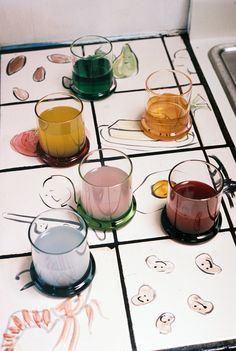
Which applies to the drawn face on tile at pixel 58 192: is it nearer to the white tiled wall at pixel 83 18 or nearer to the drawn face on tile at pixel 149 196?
the drawn face on tile at pixel 149 196

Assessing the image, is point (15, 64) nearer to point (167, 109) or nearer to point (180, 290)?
point (167, 109)

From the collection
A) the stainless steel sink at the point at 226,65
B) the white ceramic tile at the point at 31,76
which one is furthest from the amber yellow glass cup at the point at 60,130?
the stainless steel sink at the point at 226,65

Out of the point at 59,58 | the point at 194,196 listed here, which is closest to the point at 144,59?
the point at 59,58

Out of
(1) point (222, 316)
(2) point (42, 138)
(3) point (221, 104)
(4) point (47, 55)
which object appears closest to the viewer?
(1) point (222, 316)

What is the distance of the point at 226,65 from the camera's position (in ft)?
3.92

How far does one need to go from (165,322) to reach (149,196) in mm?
236

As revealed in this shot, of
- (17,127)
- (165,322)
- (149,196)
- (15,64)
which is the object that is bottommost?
(165,322)

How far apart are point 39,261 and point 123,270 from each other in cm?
13

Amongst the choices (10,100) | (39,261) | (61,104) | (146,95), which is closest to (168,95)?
(146,95)

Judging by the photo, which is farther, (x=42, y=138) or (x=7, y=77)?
(x=7, y=77)

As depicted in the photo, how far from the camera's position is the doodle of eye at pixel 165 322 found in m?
0.77

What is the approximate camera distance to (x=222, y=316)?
0.78 meters

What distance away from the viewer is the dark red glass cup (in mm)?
839

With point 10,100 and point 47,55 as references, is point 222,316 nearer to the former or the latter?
point 10,100
